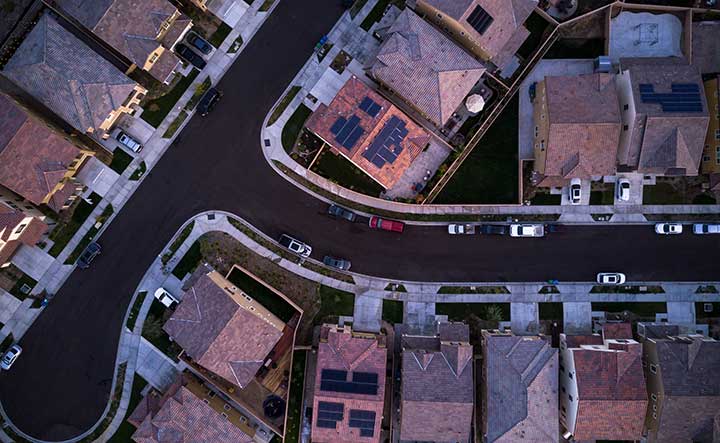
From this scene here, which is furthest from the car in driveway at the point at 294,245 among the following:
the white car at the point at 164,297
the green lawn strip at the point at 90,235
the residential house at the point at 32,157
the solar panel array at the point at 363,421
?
the residential house at the point at 32,157

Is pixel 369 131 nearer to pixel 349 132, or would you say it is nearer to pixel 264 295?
pixel 349 132

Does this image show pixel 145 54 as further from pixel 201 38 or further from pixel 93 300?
pixel 93 300

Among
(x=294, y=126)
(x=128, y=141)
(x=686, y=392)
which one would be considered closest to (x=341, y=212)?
(x=294, y=126)

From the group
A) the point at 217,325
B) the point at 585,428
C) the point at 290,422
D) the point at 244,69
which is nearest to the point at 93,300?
the point at 217,325

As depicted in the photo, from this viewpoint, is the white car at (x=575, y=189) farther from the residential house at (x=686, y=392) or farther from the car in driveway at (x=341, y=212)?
the car in driveway at (x=341, y=212)

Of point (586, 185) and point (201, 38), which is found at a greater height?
point (586, 185)
